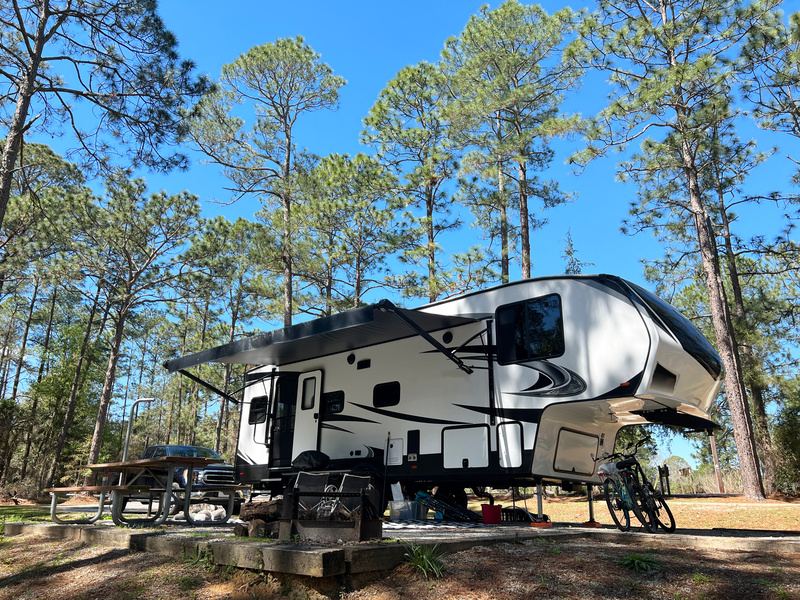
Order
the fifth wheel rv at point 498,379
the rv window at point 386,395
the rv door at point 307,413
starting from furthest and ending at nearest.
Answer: the rv door at point 307,413 < the rv window at point 386,395 < the fifth wheel rv at point 498,379

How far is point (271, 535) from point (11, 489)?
2135 cm

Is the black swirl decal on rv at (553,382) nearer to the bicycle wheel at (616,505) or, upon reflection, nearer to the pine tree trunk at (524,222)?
the bicycle wheel at (616,505)

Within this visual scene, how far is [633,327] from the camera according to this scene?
6.70 metres

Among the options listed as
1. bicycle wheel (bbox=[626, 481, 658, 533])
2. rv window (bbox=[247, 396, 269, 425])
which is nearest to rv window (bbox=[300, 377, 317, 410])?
rv window (bbox=[247, 396, 269, 425])

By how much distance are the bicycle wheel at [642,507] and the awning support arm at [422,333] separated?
101 inches

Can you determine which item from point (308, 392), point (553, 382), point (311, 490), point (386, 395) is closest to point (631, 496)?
point (553, 382)

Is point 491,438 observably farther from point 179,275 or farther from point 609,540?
point 179,275

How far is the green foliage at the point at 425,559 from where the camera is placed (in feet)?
13.0

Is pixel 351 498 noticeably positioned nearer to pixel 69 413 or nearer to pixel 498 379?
pixel 498 379

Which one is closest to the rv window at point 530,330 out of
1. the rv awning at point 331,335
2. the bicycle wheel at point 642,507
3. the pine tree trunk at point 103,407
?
the rv awning at point 331,335

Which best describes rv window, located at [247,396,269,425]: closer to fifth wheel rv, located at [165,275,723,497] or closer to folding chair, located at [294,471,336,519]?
fifth wheel rv, located at [165,275,723,497]

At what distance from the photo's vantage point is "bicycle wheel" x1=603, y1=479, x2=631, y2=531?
6.25 meters

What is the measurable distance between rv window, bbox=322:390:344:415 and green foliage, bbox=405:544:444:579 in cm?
565

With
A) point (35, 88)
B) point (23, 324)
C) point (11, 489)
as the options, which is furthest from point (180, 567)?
point (23, 324)
